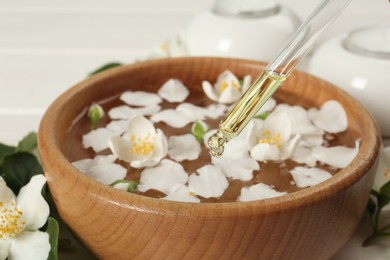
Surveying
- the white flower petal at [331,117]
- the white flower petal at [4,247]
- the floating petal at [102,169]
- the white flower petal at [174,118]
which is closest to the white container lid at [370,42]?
the white flower petal at [331,117]

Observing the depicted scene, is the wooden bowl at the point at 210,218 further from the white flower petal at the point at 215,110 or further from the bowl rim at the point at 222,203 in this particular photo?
the white flower petal at the point at 215,110

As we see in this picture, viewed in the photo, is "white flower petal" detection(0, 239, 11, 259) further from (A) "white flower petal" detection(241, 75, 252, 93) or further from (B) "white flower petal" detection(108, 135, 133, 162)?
(A) "white flower petal" detection(241, 75, 252, 93)

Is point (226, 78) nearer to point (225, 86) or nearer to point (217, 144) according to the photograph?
point (225, 86)

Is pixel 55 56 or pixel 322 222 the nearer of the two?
pixel 322 222

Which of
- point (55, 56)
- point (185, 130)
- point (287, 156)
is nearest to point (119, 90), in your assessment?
point (185, 130)

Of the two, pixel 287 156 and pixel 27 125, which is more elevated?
pixel 287 156

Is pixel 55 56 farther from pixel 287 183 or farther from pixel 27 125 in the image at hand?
pixel 287 183

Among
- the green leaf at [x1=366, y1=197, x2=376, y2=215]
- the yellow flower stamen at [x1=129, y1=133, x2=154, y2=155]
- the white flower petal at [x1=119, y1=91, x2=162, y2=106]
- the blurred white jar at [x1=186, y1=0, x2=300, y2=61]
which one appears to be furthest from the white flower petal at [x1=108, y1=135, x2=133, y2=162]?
the blurred white jar at [x1=186, y1=0, x2=300, y2=61]

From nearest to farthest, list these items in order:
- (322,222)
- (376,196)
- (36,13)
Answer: (322,222), (376,196), (36,13)
